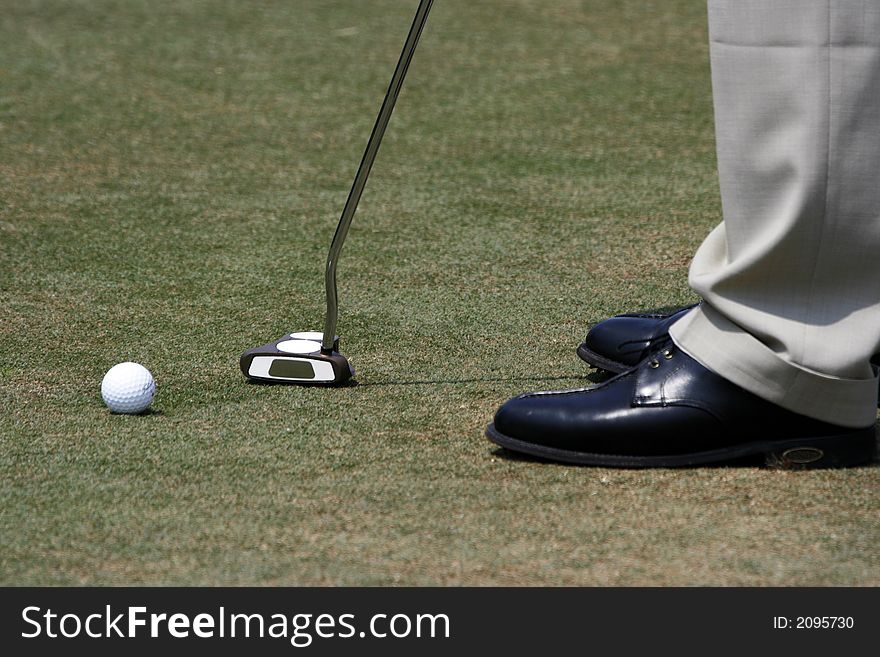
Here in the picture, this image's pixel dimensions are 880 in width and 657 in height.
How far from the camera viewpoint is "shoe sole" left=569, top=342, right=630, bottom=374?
2221 mm

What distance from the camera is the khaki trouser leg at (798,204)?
168 cm

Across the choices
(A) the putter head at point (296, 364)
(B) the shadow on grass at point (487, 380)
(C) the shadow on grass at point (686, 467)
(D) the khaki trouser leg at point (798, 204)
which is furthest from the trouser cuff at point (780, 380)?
(A) the putter head at point (296, 364)

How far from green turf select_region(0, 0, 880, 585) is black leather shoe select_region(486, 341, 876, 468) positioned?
0.03m

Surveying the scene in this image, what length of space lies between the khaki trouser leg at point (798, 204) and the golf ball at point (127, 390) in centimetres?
94

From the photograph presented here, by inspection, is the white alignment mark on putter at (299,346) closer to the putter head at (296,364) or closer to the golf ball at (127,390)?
the putter head at (296,364)

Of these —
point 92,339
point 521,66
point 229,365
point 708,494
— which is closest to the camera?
point 708,494

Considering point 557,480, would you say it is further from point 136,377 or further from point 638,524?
point 136,377

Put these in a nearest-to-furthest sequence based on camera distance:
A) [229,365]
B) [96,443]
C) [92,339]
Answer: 1. [96,443]
2. [229,365]
3. [92,339]

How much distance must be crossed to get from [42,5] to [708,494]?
5986mm

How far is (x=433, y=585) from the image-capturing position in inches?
59.3

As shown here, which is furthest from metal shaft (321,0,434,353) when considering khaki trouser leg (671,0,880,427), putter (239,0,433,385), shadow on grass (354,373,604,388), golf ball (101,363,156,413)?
khaki trouser leg (671,0,880,427)

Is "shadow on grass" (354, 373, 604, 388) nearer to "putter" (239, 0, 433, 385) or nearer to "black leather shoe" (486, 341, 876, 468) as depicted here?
"putter" (239, 0, 433, 385)

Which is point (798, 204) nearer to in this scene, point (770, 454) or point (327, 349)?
point (770, 454)
